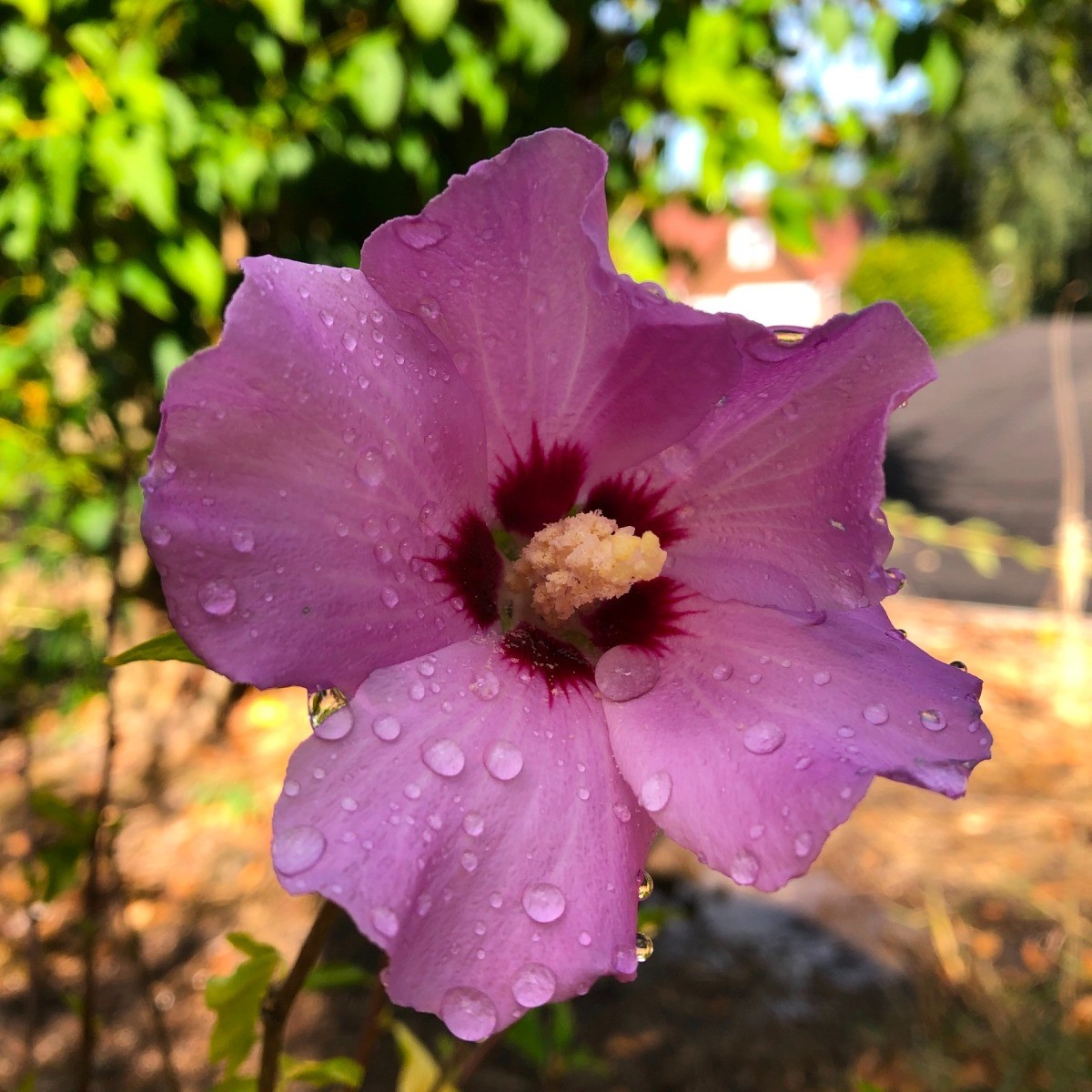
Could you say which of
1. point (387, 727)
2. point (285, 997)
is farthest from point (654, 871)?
point (387, 727)

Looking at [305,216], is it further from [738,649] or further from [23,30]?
[738,649]

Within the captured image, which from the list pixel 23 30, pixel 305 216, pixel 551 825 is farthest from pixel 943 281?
pixel 551 825

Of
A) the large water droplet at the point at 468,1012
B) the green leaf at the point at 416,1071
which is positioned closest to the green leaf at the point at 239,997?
the green leaf at the point at 416,1071

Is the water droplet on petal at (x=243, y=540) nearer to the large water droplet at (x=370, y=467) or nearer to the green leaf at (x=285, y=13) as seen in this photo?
the large water droplet at (x=370, y=467)

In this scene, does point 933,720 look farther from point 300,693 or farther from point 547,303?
point 300,693

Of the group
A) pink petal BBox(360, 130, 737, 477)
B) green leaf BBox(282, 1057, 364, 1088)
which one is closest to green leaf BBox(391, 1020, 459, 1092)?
green leaf BBox(282, 1057, 364, 1088)

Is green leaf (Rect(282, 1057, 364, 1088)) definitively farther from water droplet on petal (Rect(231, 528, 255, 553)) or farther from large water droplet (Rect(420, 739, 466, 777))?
water droplet on petal (Rect(231, 528, 255, 553))
